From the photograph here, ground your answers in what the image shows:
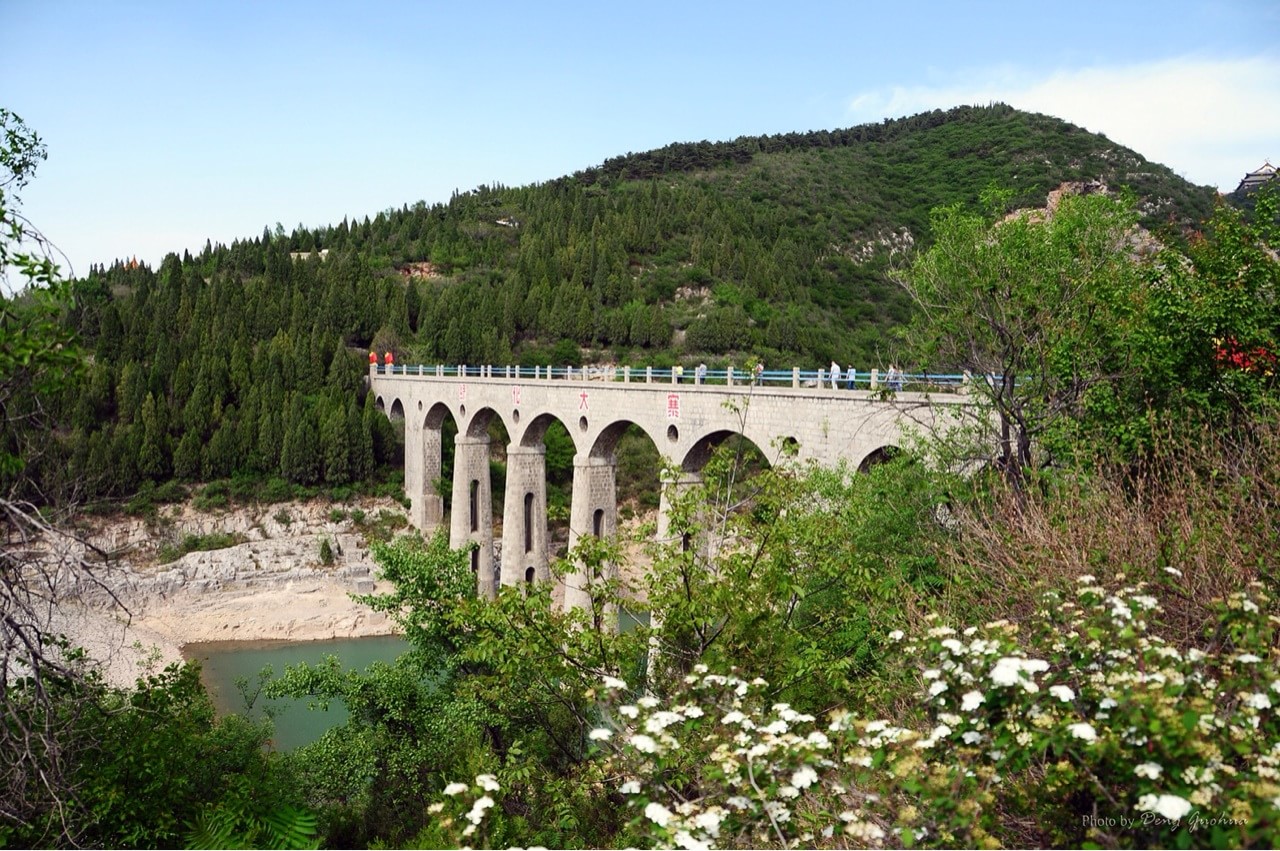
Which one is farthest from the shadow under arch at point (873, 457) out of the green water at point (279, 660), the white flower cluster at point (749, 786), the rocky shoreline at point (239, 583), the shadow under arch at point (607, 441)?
the rocky shoreline at point (239, 583)

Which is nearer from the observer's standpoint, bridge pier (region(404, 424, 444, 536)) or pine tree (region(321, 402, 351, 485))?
bridge pier (region(404, 424, 444, 536))

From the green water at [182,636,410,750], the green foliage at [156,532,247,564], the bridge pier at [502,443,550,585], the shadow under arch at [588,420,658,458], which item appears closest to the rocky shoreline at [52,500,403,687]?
the green foliage at [156,532,247,564]

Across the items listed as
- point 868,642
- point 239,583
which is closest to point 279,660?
point 239,583

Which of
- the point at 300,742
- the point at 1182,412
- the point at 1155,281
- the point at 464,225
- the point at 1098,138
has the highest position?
the point at 1098,138

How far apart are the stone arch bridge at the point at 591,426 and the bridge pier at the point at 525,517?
48 millimetres

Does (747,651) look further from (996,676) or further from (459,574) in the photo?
(459,574)

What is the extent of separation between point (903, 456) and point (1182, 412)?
4.56 metres

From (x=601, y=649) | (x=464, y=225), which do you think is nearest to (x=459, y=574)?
(x=601, y=649)

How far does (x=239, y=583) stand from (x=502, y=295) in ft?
103

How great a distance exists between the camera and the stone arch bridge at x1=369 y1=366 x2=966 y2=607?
17766 mm

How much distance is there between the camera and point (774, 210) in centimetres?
9256

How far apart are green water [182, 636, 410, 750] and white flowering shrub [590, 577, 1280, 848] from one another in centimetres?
2282

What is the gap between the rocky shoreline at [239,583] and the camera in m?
34.4

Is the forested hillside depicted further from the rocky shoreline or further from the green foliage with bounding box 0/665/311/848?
the green foliage with bounding box 0/665/311/848
